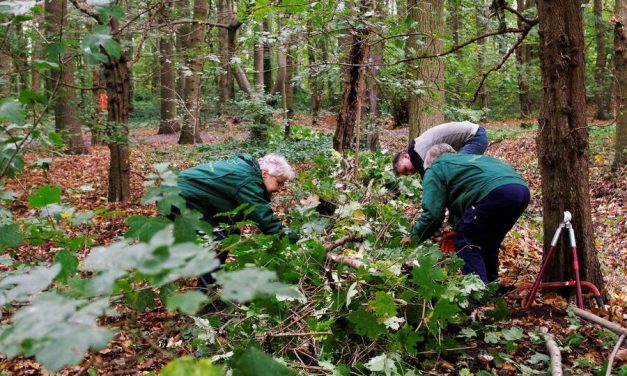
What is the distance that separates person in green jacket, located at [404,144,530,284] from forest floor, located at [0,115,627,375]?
1.66 feet

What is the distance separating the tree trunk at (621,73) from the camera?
879cm

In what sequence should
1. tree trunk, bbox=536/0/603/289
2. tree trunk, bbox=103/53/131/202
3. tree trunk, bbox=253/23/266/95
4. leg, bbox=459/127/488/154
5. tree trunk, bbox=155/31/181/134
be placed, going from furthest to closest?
tree trunk, bbox=155/31/181/134 < tree trunk, bbox=103/53/131/202 < tree trunk, bbox=253/23/266/95 < leg, bbox=459/127/488/154 < tree trunk, bbox=536/0/603/289

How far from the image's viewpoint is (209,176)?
15.0 feet

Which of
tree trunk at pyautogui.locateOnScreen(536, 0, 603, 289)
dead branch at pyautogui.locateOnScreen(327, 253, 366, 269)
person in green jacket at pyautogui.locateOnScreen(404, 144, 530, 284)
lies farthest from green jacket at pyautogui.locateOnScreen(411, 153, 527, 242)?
dead branch at pyautogui.locateOnScreen(327, 253, 366, 269)

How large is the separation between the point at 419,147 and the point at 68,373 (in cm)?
422

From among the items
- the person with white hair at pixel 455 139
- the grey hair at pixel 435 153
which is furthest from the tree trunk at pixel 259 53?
the grey hair at pixel 435 153

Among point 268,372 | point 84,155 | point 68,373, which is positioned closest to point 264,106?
point 84,155

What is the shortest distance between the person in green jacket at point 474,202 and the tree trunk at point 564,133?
0.30m

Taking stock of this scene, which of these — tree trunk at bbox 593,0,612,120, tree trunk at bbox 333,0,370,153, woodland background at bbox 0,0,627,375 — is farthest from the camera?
tree trunk at bbox 593,0,612,120

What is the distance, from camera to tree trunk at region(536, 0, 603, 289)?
3562 millimetres

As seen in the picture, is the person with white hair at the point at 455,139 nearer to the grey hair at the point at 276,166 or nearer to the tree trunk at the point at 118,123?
the grey hair at the point at 276,166

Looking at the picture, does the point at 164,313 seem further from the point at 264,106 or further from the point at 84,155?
the point at 84,155

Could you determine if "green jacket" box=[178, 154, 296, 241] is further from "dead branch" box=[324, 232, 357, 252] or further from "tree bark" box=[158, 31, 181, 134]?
"tree bark" box=[158, 31, 181, 134]

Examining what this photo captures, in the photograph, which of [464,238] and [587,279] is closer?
[587,279]
